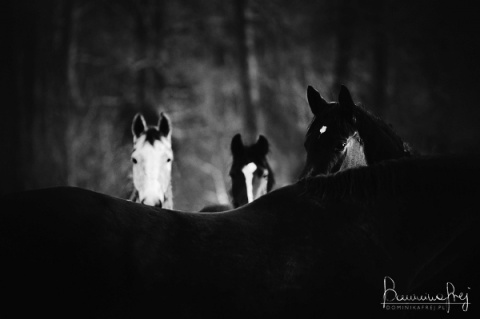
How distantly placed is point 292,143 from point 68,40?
8.14 meters

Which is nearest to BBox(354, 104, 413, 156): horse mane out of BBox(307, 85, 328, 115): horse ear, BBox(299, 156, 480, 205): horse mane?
BBox(307, 85, 328, 115): horse ear

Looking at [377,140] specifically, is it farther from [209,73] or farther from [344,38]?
[209,73]

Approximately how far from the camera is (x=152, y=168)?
7516 mm

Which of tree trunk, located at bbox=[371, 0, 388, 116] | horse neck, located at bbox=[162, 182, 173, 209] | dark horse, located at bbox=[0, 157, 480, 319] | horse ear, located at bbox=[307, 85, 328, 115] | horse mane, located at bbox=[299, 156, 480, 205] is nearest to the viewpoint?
dark horse, located at bbox=[0, 157, 480, 319]

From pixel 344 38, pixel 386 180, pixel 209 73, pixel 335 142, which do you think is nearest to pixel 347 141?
pixel 335 142

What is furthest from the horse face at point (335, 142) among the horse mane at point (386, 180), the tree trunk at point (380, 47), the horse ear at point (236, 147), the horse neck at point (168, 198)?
the tree trunk at point (380, 47)

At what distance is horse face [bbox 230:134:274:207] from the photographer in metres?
7.70

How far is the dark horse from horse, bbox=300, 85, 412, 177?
4.65 feet

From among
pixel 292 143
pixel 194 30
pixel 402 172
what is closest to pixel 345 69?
pixel 292 143

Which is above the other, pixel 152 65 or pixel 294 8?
pixel 294 8

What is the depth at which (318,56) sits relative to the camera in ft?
65.5

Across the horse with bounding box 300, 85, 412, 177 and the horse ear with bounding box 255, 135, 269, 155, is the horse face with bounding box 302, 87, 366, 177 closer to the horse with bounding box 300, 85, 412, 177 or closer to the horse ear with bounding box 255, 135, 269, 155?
the horse with bounding box 300, 85, 412, 177

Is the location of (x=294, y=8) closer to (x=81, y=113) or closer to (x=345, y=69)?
(x=345, y=69)

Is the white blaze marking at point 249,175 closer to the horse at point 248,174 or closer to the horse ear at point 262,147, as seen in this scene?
the horse at point 248,174
